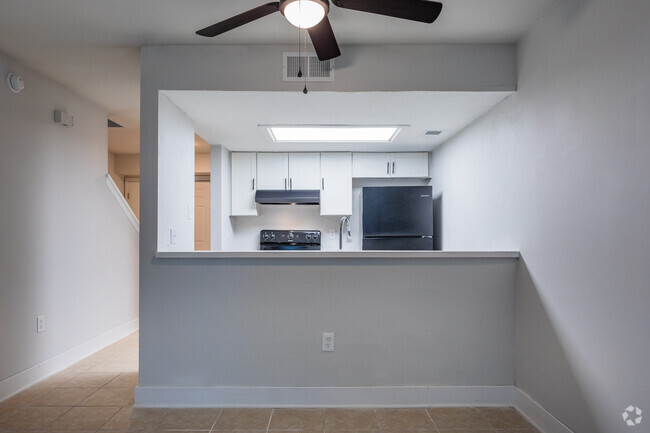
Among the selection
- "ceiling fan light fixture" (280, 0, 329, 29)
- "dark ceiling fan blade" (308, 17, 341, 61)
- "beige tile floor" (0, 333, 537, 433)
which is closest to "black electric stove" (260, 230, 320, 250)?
"beige tile floor" (0, 333, 537, 433)

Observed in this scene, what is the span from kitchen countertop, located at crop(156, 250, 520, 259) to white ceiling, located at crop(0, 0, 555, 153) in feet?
4.38

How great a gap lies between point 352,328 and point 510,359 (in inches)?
40.2

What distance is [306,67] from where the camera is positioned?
2383 millimetres

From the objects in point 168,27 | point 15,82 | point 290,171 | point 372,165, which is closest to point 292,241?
point 290,171

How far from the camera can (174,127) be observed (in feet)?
8.70

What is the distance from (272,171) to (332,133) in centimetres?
104

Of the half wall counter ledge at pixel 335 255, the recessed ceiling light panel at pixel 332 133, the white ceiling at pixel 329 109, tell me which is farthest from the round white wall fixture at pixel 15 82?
the recessed ceiling light panel at pixel 332 133

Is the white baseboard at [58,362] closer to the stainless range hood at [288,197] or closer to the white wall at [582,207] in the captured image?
the stainless range hood at [288,197]

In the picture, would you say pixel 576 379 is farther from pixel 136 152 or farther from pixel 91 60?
pixel 136 152

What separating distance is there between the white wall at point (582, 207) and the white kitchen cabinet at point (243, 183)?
267 centimetres

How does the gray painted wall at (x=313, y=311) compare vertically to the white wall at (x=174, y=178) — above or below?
below

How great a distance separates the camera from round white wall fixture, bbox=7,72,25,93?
255cm

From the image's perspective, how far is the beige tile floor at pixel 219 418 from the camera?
81.7 inches

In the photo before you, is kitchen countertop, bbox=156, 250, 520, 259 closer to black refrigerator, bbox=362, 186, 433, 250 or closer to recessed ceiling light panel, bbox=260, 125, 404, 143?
recessed ceiling light panel, bbox=260, 125, 404, 143
